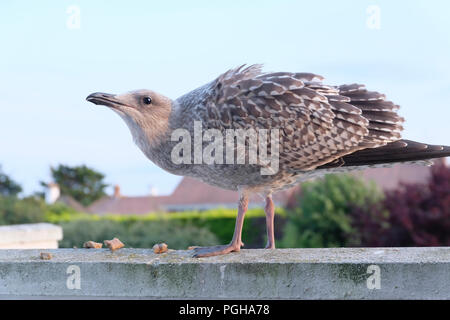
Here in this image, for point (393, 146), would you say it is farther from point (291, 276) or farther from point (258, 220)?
point (258, 220)

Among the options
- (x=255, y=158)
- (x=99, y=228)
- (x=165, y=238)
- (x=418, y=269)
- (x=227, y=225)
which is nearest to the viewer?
(x=418, y=269)

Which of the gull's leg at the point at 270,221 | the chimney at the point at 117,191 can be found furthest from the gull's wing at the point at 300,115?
the chimney at the point at 117,191

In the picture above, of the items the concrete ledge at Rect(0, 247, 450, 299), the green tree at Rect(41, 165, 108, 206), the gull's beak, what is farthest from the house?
the concrete ledge at Rect(0, 247, 450, 299)

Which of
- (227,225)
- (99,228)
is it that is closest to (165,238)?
(99,228)

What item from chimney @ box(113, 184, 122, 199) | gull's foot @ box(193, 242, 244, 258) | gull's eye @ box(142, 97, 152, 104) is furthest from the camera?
chimney @ box(113, 184, 122, 199)

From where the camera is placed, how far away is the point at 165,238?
812 inches

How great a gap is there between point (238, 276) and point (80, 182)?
59860 mm

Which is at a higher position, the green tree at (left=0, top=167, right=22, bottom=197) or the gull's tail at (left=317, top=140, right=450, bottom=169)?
the gull's tail at (left=317, top=140, right=450, bottom=169)

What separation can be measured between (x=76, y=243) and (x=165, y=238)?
338 cm

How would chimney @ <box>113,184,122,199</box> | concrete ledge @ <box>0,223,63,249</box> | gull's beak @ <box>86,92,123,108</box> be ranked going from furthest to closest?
chimney @ <box>113,184,122,199</box>, concrete ledge @ <box>0,223,63,249</box>, gull's beak @ <box>86,92,123,108</box>

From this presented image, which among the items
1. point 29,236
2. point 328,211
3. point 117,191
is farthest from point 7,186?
point 29,236

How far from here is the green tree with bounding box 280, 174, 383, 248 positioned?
21484 mm

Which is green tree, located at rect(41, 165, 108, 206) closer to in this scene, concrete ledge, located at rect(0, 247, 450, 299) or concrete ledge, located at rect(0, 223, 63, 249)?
concrete ledge, located at rect(0, 223, 63, 249)

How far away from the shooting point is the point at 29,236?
915 centimetres
